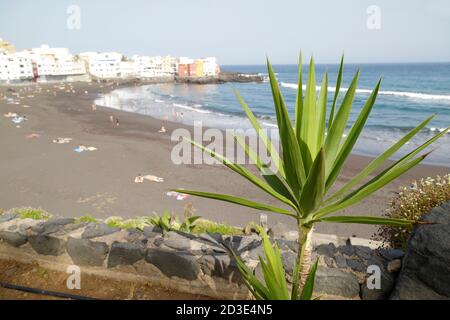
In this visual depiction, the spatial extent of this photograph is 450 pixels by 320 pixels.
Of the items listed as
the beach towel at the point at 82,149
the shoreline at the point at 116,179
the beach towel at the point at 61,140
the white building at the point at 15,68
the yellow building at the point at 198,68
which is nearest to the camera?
the shoreline at the point at 116,179

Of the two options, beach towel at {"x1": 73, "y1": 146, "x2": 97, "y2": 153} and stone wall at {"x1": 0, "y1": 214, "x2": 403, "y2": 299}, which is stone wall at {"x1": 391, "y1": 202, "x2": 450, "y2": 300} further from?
beach towel at {"x1": 73, "y1": 146, "x2": 97, "y2": 153}

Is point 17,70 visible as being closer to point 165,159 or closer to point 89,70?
point 89,70

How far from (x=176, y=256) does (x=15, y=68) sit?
305 feet

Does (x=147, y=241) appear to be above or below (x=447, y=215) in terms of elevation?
below

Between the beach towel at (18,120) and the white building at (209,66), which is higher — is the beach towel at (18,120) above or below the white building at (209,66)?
below

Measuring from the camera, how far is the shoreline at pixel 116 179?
9.40 m

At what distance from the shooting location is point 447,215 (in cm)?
227

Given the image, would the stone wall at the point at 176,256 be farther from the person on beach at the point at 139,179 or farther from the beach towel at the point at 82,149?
the beach towel at the point at 82,149

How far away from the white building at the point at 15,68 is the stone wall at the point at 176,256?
293 feet

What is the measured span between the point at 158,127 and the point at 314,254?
21936 mm

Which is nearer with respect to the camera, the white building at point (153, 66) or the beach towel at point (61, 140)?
the beach towel at point (61, 140)

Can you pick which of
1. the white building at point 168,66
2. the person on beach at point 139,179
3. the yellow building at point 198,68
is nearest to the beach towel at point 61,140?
the person on beach at point 139,179
